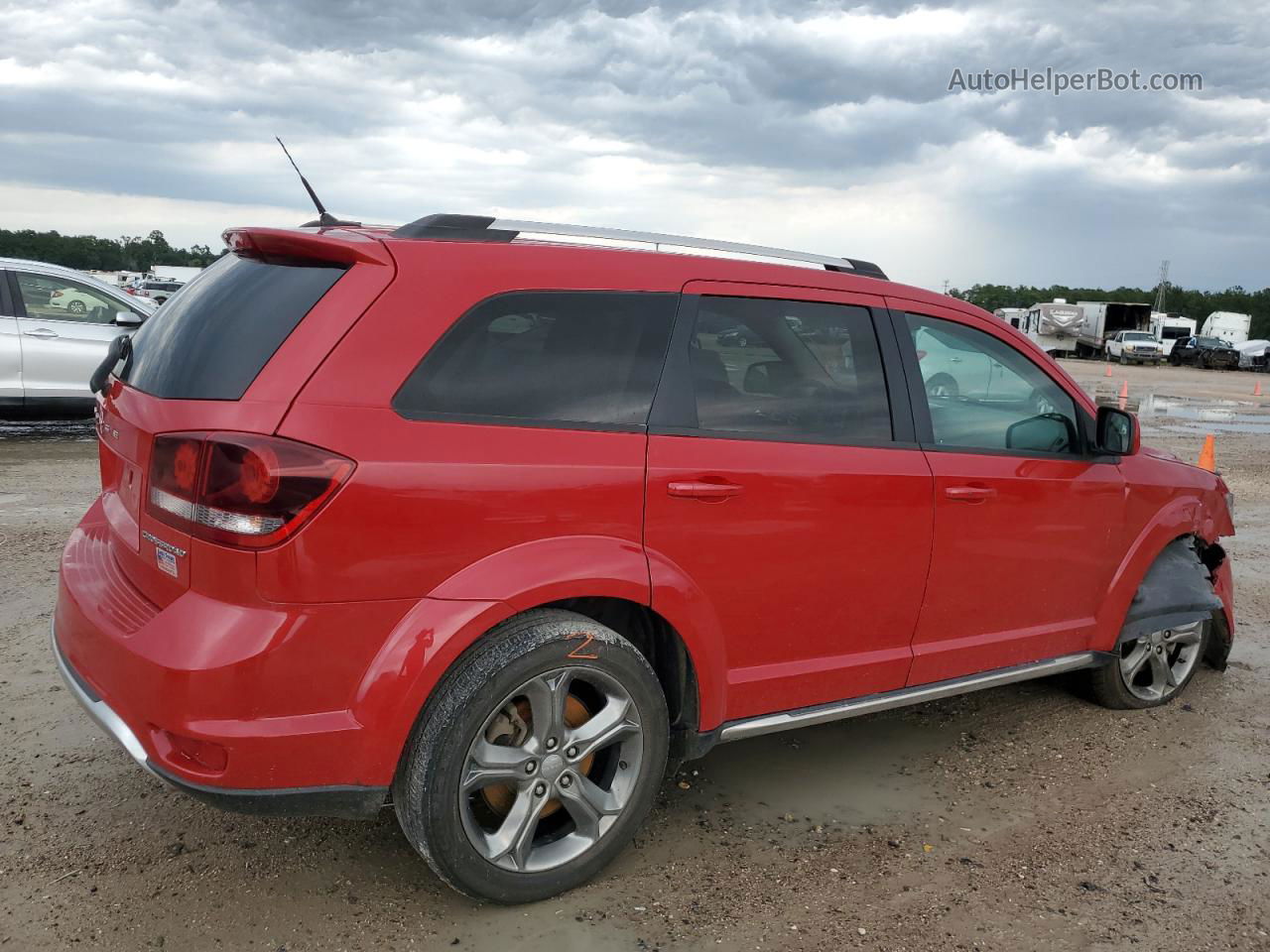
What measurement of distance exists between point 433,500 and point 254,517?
16.2 inches

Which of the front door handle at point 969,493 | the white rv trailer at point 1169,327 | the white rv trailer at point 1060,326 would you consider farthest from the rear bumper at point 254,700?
the white rv trailer at point 1169,327

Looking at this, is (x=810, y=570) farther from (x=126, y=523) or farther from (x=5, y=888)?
(x=5, y=888)

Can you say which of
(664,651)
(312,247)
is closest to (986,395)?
(664,651)

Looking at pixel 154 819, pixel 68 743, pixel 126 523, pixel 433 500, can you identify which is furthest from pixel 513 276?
pixel 68 743

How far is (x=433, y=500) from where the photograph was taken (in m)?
2.60

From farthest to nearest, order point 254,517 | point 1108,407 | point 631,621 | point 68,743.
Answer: point 1108,407 < point 68,743 < point 631,621 < point 254,517

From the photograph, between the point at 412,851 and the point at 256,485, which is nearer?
the point at 256,485

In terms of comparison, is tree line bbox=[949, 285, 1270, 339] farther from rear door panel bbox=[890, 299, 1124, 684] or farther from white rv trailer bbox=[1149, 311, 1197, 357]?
rear door panel bbox=[890, 299, 1124, 684]

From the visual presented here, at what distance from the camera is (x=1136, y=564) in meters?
4.32

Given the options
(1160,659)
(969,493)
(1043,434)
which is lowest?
(1160,659)

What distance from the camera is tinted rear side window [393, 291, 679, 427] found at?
8.93ft

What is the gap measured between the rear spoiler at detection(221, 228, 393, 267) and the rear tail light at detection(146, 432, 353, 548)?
54 cm

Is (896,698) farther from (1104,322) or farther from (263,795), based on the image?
(1104,322)

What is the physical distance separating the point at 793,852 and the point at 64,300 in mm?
10314
